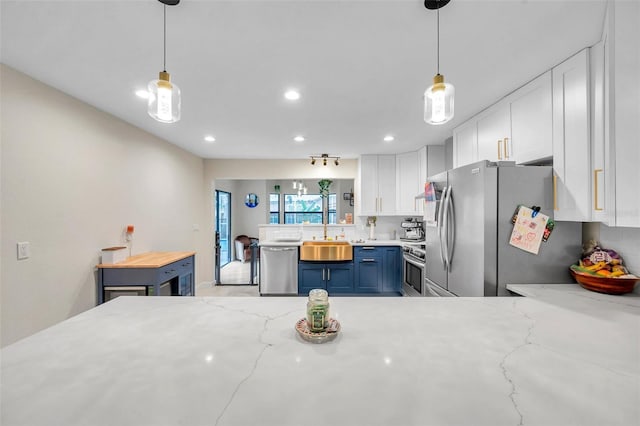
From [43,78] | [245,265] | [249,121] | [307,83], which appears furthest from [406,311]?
[245,265]

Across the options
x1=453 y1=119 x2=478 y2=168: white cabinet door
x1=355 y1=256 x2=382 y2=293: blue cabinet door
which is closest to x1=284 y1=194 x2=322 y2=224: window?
x1=355 y1=256 x2=382 y2=293: blue cabinet door

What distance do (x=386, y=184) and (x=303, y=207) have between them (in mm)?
3645

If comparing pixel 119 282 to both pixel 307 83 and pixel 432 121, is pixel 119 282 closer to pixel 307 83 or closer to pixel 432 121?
pixel 307 83

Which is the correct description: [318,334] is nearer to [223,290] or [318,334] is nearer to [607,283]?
[607,283]

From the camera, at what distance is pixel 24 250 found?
1933 millimetres

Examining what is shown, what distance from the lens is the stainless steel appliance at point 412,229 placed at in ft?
14.1

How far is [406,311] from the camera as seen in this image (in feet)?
3.90

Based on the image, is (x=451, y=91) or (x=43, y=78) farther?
(x=43, y=78)

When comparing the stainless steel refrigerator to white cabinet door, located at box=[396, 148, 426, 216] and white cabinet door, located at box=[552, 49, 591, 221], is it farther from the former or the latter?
white cabinet door, located at box=[396, 148, 426, 216]

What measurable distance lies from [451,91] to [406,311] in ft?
3.24

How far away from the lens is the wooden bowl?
154 cm

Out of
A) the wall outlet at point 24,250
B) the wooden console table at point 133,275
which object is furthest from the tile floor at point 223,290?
the wall outlet at point 24,250

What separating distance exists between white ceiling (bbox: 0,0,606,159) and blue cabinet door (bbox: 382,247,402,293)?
220 centimetres

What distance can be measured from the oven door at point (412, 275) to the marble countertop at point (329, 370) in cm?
219
